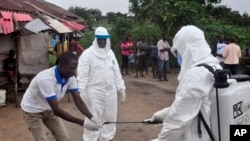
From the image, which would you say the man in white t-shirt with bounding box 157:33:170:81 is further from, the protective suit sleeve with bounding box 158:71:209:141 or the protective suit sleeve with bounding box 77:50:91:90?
the protective suit sleeve with bounding box 158:71:209:141

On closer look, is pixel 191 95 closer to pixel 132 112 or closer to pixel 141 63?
pixel 132 112

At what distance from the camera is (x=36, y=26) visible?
965cm

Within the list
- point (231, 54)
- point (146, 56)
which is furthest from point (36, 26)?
point (146, 56)

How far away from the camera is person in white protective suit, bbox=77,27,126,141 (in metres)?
5.59

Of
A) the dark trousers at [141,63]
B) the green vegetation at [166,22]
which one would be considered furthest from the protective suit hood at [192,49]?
the green vegetation at [166,22]

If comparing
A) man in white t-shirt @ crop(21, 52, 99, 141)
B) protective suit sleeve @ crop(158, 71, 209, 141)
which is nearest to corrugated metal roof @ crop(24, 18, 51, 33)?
man in white t-shirt @ crop(21, 52, 99, 141)

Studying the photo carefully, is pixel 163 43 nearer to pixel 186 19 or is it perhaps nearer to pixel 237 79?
pixel 186 19

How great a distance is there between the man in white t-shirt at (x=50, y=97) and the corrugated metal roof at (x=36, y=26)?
562 cm

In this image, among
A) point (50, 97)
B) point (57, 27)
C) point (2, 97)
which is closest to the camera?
point (50, 97)

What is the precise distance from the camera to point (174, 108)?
105 inches

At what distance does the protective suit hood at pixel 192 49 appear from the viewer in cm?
280

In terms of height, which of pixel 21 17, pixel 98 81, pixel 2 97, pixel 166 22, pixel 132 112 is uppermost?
pixel 166 22

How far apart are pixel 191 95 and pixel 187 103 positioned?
70 millimetres

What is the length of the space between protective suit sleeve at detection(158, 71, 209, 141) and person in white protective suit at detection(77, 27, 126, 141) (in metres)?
2.93
